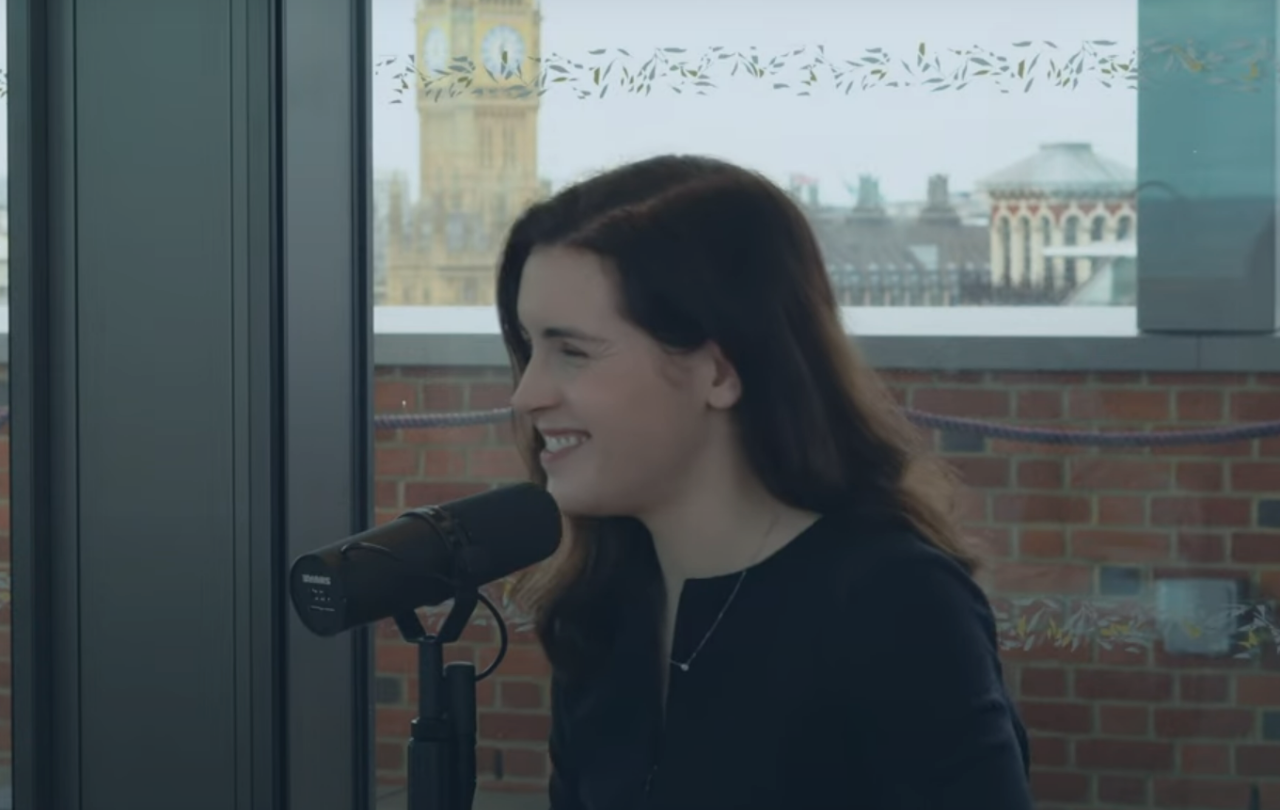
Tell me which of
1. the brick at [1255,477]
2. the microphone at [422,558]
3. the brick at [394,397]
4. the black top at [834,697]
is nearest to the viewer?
the microphone at [422,558]

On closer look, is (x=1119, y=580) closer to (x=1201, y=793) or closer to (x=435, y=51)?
(x=1201, y=793)

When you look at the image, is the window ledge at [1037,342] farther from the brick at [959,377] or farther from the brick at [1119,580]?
the brick at [1119,580]

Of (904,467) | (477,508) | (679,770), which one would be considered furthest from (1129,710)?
(477,508)

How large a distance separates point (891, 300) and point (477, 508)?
2.10 ft

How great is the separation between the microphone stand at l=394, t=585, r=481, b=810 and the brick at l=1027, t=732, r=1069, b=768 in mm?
724

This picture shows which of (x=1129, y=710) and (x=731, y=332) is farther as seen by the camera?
(x=1129, y=710)

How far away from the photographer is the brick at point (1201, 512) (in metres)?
1.90

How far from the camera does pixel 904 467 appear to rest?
1.78 m

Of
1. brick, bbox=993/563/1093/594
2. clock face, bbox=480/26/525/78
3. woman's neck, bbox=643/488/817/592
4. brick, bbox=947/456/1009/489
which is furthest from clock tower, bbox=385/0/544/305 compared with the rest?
brick, bbox=993/563/1093/594

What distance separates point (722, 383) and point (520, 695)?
0.62 m

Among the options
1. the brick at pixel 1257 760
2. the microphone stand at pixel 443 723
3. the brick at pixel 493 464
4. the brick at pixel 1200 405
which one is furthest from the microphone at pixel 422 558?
the brick at pixel 1257 760

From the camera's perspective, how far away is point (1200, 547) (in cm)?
192

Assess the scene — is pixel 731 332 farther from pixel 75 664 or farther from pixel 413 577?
pixel 75 664

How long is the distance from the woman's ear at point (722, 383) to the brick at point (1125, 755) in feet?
1.99
